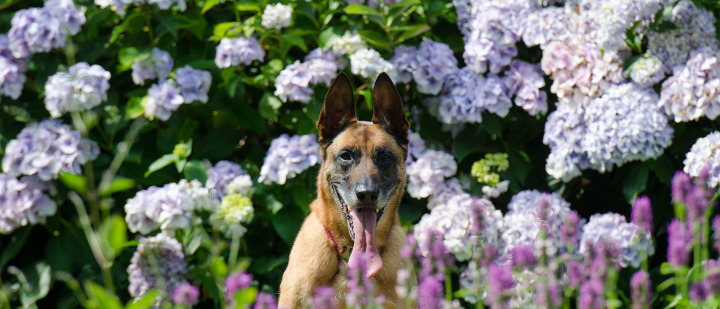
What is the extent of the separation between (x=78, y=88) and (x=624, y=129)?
3.05 meters

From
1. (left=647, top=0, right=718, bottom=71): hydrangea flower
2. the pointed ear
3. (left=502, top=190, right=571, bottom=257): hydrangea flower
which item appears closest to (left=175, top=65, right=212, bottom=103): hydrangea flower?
the pointed ear

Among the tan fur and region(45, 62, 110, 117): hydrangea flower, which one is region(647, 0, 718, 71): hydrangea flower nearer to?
the tan fur

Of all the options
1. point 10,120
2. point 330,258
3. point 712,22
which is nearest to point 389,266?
point 330,258

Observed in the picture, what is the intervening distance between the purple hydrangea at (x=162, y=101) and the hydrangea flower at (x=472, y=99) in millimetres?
1573

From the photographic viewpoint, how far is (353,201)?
383 centimetres

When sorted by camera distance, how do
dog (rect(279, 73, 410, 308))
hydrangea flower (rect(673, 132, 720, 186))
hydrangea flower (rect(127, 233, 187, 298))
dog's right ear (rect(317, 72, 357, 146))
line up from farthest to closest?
1. hydrangea flower (rect(127, 233, 187, 298))
2. hydrangea flower (rect(673, 132, 720, 186))
3. dog's right ear (rect(317, 72, 357, 146))
4. dog (rect(279, 73, 410, 308))

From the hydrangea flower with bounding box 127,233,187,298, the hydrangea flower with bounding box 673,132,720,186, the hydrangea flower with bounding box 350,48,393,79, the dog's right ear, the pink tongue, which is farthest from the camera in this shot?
the hydrangea flower with bounding box 350,48,393,79

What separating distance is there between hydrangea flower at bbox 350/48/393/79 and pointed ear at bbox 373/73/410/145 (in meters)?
0.67

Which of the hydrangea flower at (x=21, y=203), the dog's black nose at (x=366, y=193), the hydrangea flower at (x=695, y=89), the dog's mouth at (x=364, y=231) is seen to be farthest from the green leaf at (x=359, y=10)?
the hydrangea flower at (x=21, y=203)

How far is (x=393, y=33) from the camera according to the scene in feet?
16.9

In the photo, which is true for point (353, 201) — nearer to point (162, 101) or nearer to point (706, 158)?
point (162, 101)

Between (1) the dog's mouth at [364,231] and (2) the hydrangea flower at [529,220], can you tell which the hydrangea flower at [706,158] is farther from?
(1) the dog's mouth at [364,231]

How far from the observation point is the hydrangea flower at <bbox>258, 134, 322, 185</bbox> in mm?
4852

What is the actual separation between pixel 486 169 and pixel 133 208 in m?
2.05
